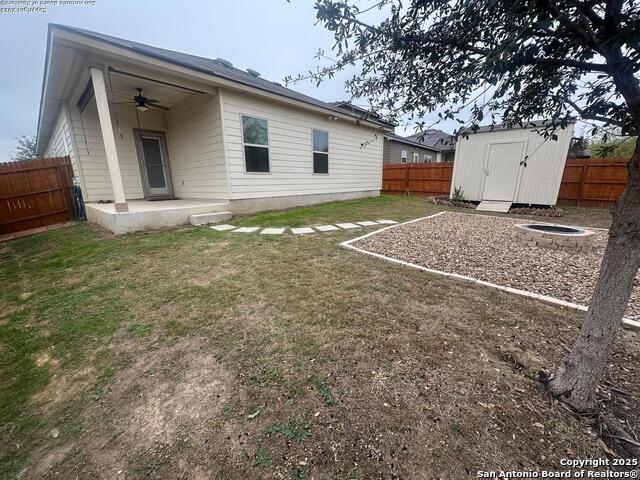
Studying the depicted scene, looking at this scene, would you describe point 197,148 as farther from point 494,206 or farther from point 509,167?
point 509,167

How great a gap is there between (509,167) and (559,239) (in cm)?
611

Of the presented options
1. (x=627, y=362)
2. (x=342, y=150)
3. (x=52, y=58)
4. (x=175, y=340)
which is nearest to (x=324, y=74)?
(x=175, y=340)

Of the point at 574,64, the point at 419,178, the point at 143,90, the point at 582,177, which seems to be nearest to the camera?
→ the point at 574,64

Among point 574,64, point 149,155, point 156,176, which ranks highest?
point 149,155

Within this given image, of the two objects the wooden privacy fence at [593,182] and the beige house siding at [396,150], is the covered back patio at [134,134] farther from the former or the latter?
the beige house siding at [396,150]

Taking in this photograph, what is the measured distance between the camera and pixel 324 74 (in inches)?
Answer: 72.5

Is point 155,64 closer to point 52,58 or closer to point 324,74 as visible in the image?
point 52,58

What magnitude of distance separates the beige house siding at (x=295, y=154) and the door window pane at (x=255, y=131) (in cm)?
14

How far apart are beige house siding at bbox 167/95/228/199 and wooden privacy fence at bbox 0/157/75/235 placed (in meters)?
2.71

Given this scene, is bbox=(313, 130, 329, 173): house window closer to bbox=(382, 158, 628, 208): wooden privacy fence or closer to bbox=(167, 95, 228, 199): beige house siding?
bbox=(167, 95, 228, 199): beige house siding

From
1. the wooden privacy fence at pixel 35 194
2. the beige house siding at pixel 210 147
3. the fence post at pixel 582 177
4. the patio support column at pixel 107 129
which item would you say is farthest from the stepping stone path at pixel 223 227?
the fence post at pixel 582 177

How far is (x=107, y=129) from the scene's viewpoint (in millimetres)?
4699

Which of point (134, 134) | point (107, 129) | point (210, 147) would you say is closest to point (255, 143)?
point (210, 147)

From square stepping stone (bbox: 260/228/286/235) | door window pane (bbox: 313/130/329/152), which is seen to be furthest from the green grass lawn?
door window pane (bbox: 313/130/329/152)
